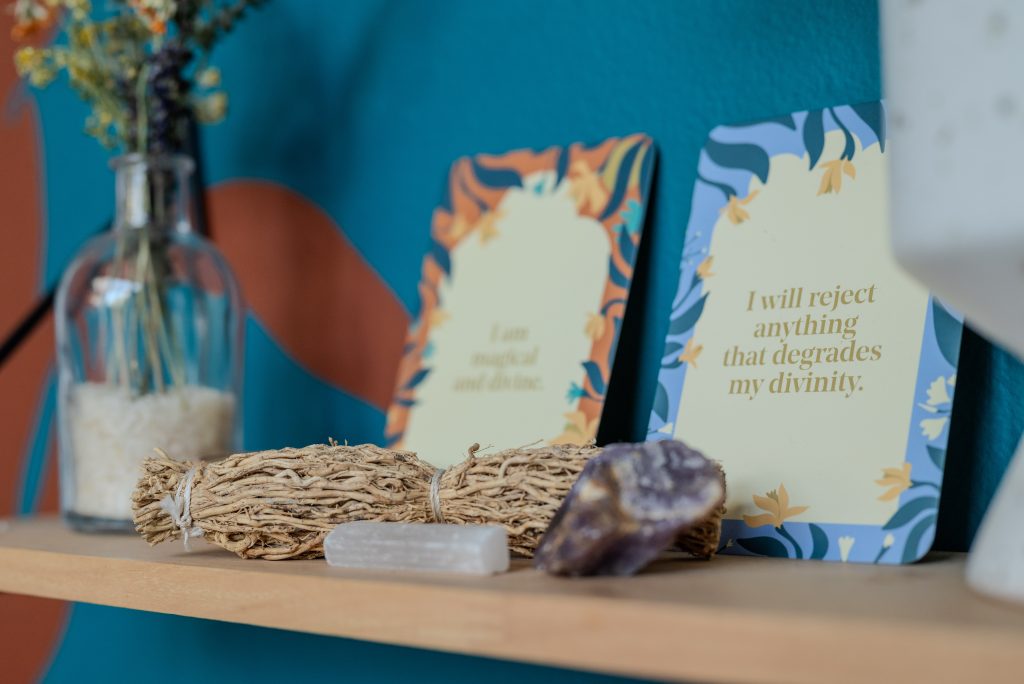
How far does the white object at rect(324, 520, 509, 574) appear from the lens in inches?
20.0

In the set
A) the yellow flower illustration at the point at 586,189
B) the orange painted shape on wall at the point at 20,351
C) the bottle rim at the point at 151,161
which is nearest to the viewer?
the yellow flower illustration at the point at 586,189

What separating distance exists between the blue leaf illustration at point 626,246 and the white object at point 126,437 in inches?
14.2

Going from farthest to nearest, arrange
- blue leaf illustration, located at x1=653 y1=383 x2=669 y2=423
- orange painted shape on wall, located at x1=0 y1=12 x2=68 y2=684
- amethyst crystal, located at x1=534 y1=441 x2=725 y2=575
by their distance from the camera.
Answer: orange painted shape on wall, located at x1=0 y1=12 x2=68 y2=684 → blue leaf illustration, located at x1=653 y1=383 x2=669 y2=423 → amethyst crystal, located at x1=534 y1=441 x2=725 y2=575

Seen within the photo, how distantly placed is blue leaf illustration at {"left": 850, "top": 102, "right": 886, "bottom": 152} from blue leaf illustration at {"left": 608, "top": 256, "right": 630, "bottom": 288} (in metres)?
0.19

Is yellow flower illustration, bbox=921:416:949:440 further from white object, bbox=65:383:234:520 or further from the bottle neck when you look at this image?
the bottle neck

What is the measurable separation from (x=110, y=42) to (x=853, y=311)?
685mm

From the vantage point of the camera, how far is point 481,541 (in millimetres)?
507

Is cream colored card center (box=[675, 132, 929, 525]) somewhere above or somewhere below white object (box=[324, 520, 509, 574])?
above

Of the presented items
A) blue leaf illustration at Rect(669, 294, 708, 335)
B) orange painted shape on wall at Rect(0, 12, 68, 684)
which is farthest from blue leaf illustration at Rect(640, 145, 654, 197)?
orange painted shape on wall at Rect(0, 12, 68, 684)

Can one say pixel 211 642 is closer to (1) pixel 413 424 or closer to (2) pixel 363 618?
(1) pixel 413 424

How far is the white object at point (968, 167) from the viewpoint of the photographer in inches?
15.1

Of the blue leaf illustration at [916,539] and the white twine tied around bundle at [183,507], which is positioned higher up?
→ the blue leaf illustration at [916,539]

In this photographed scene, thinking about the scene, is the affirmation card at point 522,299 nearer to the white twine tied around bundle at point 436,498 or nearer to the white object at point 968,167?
the white twine tied around bundle at point 436,498

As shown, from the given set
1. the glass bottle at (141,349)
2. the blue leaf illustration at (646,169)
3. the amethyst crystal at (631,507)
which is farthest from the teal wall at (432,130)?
the amethyst crystal at (631,507)
